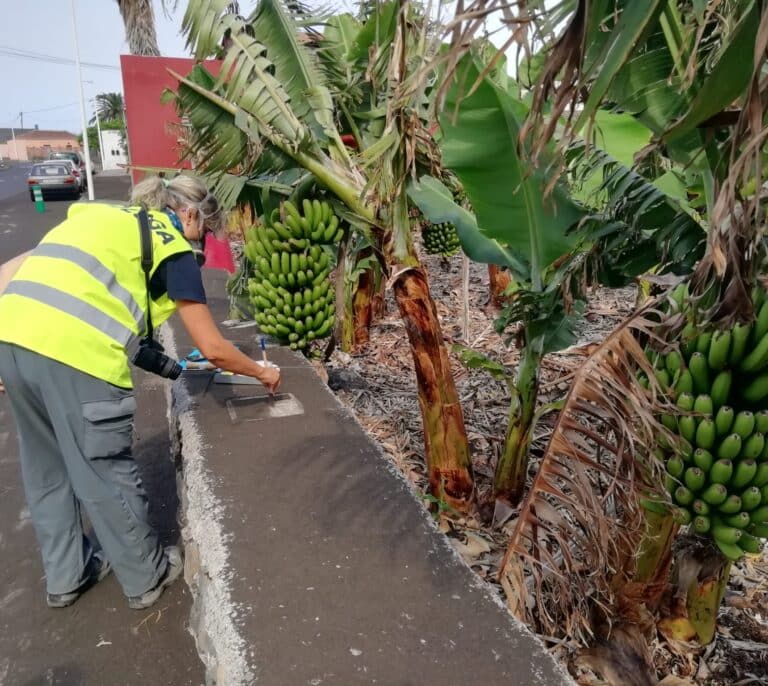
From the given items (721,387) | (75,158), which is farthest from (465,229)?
(75,158)

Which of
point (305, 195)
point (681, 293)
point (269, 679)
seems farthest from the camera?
point (305, 195)

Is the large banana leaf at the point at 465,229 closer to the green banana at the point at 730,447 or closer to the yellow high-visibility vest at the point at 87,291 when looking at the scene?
the yellow high-visibility vest at the point at 87,291

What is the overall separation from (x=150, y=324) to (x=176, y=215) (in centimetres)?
53

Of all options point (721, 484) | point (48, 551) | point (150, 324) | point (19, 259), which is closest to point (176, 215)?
point (150, 324)

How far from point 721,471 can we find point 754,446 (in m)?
0.11

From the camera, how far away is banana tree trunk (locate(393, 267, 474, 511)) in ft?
9.42

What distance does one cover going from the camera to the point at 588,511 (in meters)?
1.51

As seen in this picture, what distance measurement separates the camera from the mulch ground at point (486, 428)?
7.48ft

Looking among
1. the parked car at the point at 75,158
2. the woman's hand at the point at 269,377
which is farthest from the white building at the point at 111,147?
the woman's hand at the point at 269,377

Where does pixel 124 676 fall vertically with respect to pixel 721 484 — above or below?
below

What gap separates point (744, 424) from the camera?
159cm

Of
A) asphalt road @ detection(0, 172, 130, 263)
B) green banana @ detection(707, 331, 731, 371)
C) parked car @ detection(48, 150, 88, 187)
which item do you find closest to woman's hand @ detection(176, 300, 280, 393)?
green banana @ detection(707, 331, 731, 371)

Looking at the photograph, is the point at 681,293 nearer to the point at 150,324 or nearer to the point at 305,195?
the point at 150,324

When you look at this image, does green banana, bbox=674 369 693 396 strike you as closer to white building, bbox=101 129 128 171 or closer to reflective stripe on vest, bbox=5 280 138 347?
→ reflective stripe on vest, bbox=5 280 138 347
